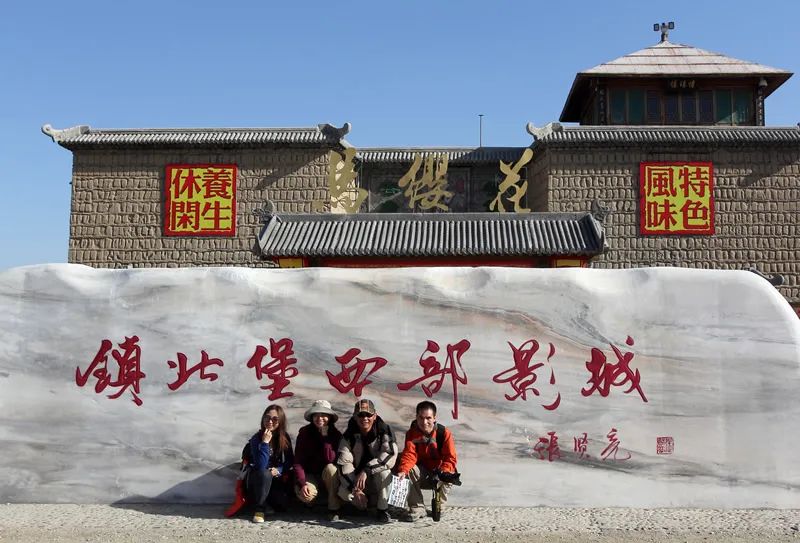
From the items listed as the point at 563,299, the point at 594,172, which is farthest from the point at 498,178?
the point at 563,299

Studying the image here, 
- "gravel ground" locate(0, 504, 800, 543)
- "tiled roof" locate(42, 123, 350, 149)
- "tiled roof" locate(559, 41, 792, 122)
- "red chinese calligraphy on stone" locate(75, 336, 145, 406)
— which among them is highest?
"tiled roof" locate(559, 41, 792, 122)

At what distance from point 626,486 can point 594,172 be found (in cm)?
1166

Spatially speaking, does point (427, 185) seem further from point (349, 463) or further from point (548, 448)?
point (349, 463)

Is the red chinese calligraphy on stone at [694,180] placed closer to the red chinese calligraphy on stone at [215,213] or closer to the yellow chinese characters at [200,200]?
the yellow chinese characters at [200,200]

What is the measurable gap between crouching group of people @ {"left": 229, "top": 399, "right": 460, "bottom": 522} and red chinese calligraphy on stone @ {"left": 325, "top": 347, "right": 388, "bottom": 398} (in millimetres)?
330

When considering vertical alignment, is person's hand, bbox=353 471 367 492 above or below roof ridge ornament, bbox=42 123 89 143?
below

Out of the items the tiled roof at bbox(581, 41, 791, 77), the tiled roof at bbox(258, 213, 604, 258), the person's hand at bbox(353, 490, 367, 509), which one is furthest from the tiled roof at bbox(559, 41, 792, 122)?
the person's hand at bbox(353, 490, 367, 509)

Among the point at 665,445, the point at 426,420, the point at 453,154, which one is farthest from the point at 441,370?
the point at 453,154

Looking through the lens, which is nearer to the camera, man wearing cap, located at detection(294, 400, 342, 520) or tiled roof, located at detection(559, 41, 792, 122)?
man wearing cap, located at detection(294, 400, 342, 520)

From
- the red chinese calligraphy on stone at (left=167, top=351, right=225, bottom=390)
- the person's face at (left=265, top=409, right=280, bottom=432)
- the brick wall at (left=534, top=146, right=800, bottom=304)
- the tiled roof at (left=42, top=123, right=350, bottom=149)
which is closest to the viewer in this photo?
the person's face at (left=265, top=409, right=280, bottom=432)

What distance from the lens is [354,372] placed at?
15.9 feet

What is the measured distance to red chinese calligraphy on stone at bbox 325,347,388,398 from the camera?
484 cm

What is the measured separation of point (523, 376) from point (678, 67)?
14317 millimetres

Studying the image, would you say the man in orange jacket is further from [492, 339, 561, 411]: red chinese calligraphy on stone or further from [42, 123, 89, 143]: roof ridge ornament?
[42, 123, 89, 143]: roof ridge ornament
